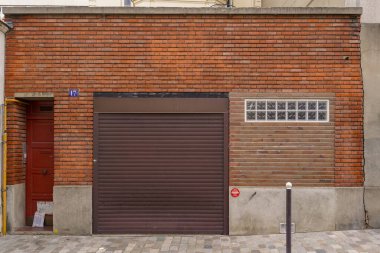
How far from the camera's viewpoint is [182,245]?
6297 mm

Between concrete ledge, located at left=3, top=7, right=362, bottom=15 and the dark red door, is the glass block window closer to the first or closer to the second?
concrete ledge, located at left=3, top=7, right=362, bottom=15

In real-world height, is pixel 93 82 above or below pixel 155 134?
above

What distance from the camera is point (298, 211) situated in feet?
22.6

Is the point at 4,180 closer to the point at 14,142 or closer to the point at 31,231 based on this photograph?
the point at 14,142

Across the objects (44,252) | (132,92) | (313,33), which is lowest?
(44,252)

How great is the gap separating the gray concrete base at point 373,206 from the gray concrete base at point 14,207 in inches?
288

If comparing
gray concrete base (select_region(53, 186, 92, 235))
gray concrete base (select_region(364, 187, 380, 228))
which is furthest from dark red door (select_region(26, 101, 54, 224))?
gray concrete base (select_region(364, 187, 380, 228))

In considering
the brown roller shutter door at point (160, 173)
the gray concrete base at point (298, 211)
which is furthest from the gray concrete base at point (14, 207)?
the gray concrete base at point (298, 211)

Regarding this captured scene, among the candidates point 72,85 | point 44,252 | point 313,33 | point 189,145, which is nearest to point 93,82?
point 72,85

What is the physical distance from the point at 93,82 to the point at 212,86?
249 centimetres

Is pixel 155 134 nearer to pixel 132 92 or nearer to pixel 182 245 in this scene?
pixel 132 92

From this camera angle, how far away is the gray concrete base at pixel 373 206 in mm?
6891

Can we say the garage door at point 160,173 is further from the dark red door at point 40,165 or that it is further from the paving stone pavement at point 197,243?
the dark red door at point 40,165

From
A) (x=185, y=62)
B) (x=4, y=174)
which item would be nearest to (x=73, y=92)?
(x=4, y=174)
